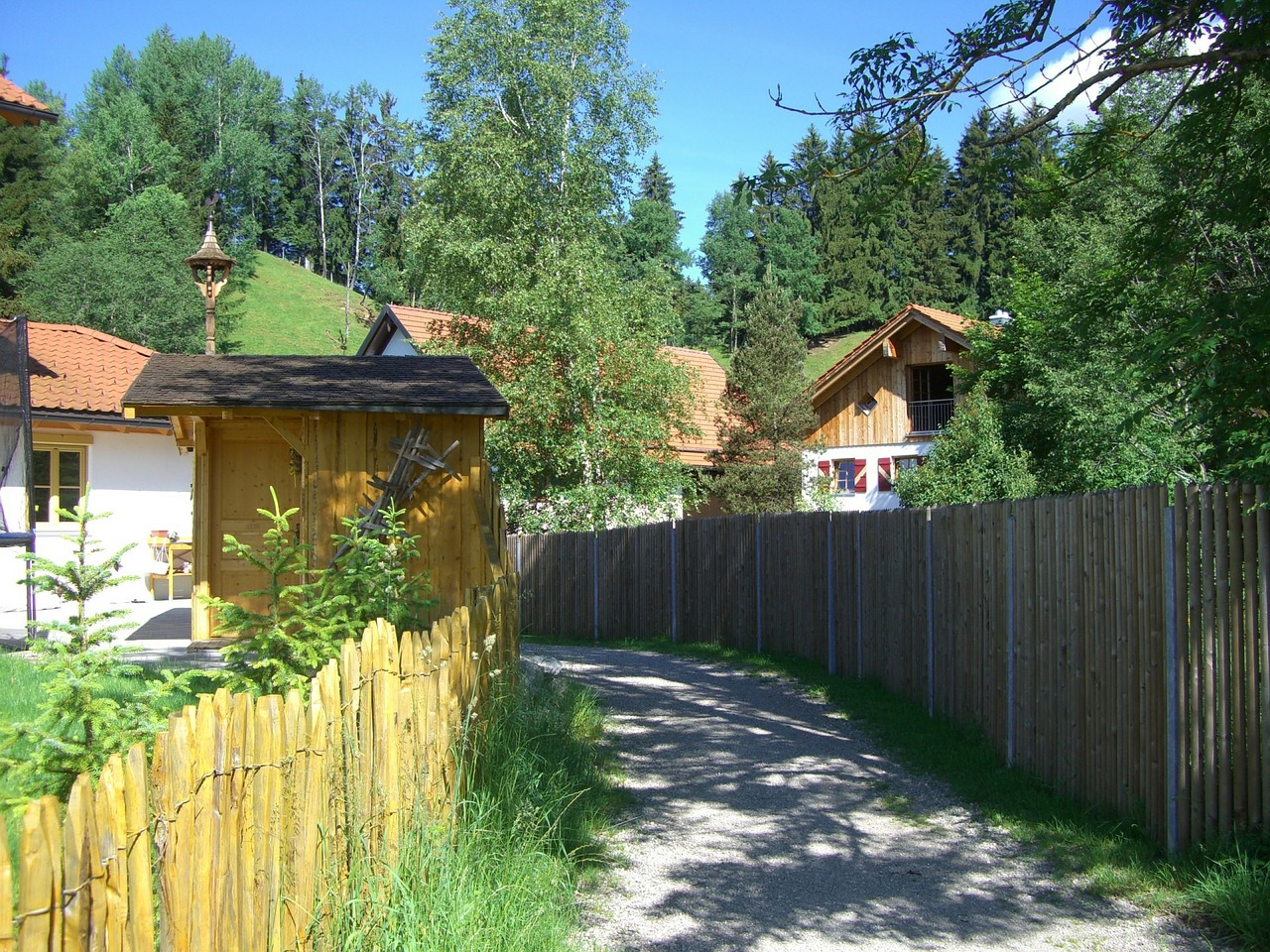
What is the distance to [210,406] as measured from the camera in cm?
984

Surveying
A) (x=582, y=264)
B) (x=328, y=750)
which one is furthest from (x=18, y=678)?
(x=582, y=264)

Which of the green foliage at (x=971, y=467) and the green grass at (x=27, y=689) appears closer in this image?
the green grass at (x=27, y=689)

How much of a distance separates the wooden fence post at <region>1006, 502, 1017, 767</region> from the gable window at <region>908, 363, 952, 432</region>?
2781cm

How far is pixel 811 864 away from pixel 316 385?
6.73 metres

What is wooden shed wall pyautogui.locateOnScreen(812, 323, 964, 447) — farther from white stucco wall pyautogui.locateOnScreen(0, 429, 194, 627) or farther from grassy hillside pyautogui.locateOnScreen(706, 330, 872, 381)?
grassy hillside pyautogui.locateOnScreen(706, 330, 872, 381)

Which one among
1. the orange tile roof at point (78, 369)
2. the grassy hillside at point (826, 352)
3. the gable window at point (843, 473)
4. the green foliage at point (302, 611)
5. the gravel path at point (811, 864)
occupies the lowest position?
the gravel path at point (811, 864)

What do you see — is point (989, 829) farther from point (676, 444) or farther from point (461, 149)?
point (676, 444)

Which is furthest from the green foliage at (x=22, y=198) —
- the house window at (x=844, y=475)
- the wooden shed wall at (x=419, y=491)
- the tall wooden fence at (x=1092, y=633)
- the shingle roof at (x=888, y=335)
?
the tall wooden fence at (x=1092, y=633)

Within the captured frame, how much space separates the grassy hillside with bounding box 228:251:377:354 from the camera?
61344mm

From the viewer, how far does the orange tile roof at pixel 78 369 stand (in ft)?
62.5

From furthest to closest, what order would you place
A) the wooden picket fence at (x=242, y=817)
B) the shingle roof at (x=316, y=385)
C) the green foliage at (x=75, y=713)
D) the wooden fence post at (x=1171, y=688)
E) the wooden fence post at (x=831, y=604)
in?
the wooden fence post at (x=831, y=604), the shingle roof at (x=316, y=385), the wooden fence post at (x=1171, y=688), the green foliage at (x=75, y=713), the wooden picket fence at (x=242, y=817)

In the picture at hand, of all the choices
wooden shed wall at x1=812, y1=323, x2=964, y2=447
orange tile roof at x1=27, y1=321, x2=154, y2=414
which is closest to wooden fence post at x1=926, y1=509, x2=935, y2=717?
orange tile roof at x1=27, y1=321, x2=154, y2=414

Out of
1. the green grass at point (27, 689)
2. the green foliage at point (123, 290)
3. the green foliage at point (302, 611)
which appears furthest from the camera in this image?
the green foliage at point (123, 290)

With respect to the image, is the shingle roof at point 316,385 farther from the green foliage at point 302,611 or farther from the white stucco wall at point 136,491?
the white stucco wall at point 136,491
